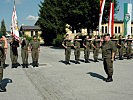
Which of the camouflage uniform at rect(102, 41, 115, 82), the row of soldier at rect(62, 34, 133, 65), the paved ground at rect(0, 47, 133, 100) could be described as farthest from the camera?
the row of soldier at rect(62, 34, 133, 65)

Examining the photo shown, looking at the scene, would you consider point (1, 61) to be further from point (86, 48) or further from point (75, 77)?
point (86, 48)

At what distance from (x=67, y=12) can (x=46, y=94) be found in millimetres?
26553

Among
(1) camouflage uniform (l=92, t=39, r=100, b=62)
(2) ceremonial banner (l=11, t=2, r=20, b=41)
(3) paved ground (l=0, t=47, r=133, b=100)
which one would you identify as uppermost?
(2) ceremonial banner (l=11, t=2, r=20, b=41)

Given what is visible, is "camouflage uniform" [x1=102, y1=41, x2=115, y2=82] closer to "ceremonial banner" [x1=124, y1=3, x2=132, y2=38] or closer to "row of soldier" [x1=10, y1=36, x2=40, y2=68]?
"row of soldier" [x1=10, y1=36, x2=40, y2=68]

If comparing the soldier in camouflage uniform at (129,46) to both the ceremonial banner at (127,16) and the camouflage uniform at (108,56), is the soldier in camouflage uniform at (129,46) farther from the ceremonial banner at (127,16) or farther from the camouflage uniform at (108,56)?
the camouflage uniform at (108,56)

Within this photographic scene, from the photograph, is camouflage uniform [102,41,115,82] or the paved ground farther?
camouflage uniform [102,41,115,82]

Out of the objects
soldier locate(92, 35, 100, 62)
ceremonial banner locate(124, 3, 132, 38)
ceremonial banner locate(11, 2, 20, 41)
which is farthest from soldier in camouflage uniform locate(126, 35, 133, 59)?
ceremonial banner locate(11, 2, 20, 41)

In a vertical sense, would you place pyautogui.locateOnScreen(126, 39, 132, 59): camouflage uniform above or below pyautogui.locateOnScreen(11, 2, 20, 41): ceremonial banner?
below

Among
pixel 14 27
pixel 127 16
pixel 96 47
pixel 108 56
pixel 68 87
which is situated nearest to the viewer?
pixel 68 87

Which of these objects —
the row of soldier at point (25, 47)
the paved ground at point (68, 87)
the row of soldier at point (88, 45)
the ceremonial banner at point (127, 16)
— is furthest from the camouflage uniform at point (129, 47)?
the paved ground at point (68, 87)

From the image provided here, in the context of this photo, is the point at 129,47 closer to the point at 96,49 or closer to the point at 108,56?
the point at 96,49

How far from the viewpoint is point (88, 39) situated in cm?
1686

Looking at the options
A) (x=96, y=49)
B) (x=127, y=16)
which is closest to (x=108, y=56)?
(x=96, y=49)

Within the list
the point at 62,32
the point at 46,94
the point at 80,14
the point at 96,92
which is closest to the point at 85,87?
the point at 96,92
